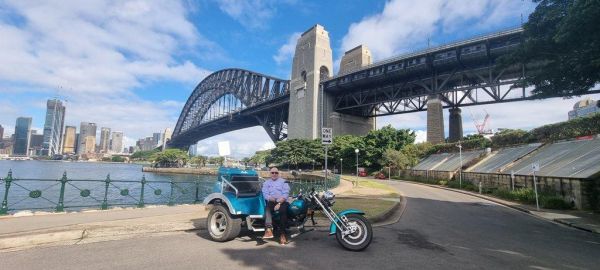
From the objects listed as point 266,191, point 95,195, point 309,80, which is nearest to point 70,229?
point 266,191

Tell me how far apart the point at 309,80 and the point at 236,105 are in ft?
184

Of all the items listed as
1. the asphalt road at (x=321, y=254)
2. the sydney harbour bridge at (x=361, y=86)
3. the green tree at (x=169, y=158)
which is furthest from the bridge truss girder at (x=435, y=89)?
the green tree at (x=169, y=158)

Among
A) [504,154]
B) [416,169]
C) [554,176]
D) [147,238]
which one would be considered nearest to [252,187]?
[147,238]

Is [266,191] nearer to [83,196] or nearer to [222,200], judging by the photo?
[222,200]

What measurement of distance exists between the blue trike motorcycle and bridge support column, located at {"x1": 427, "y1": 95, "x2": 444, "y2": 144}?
56.0m

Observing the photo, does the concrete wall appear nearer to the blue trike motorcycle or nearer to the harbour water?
the blue trike motorcycle

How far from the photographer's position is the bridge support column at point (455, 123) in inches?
2500

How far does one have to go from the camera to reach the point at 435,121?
5994cm

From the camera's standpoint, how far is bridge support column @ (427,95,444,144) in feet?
194

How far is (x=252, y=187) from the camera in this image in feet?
27.3

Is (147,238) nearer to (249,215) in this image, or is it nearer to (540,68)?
(249,215)

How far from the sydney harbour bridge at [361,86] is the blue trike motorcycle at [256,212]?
2476 centimetres

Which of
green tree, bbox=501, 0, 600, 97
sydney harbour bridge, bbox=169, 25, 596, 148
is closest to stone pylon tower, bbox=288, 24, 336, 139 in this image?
sydney harbour bridge, bbox=169, 25, 596, 148

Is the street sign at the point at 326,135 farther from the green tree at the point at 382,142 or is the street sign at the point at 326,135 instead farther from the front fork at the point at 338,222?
the green tree at the point at 382,142
